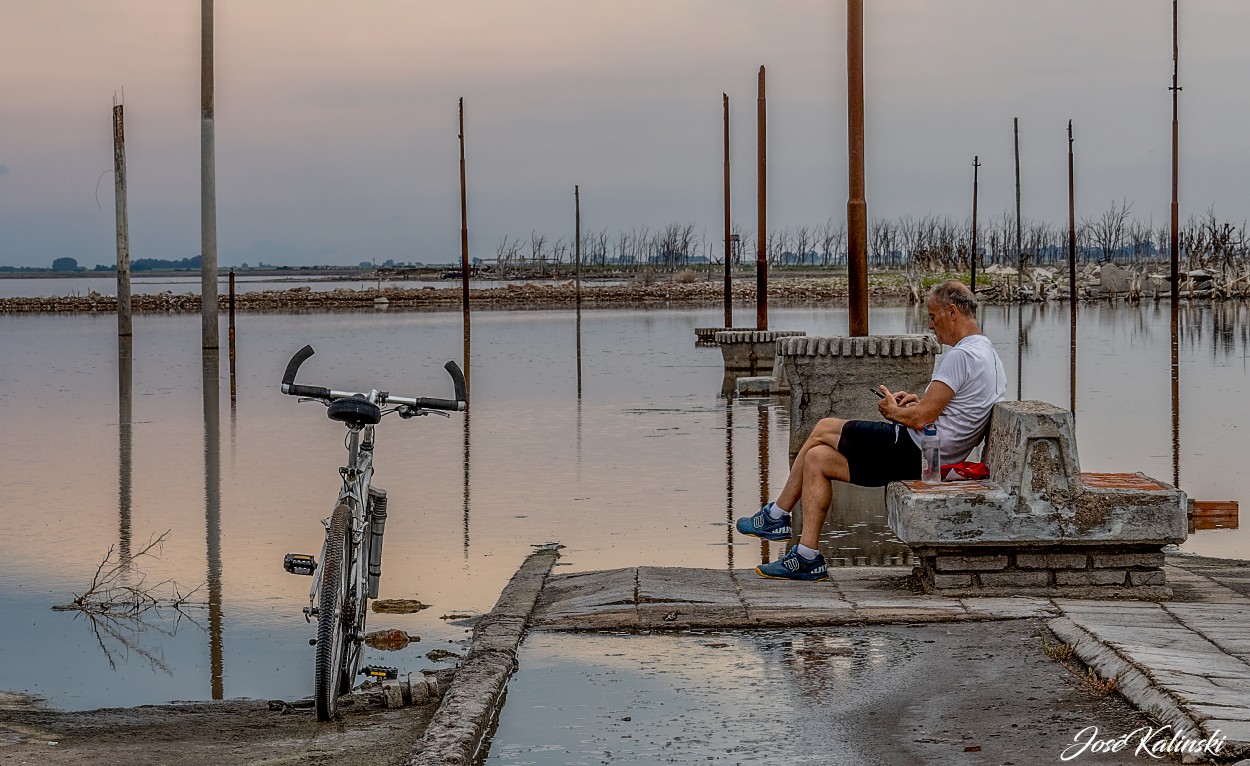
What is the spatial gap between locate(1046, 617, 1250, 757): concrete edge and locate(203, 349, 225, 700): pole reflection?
3.43 metres

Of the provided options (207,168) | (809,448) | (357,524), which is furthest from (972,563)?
(207,168)

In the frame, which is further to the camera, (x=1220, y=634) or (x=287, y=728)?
(x=1220, y=634)

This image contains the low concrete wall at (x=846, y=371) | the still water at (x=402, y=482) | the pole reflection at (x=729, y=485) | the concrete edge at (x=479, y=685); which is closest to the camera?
the concrete edge at (x=479, y=685)

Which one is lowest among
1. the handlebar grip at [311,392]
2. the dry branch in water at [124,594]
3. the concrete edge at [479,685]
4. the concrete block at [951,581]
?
the dry branch in water at [124,594]

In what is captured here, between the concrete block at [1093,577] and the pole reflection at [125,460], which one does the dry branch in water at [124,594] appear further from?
the concrete block at [1093,577]

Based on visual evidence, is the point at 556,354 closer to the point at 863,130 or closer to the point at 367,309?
the point at 863,130

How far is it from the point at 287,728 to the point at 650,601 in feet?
6.85

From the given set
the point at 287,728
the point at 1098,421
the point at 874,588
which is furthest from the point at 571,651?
the point at 1098,421

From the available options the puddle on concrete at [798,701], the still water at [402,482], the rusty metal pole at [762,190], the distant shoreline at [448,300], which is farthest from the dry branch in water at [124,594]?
the distant shoreline at [448,300]

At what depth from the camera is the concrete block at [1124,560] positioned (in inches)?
282

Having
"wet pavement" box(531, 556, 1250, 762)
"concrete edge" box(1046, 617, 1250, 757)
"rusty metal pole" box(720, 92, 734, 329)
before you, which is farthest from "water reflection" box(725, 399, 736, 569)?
"rusty metal pole" box(720, 92, 734, 329)

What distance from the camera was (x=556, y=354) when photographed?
30938mm

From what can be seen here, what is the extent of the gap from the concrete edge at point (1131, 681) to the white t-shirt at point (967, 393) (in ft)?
4.80

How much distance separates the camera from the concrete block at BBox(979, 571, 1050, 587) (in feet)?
23.6
